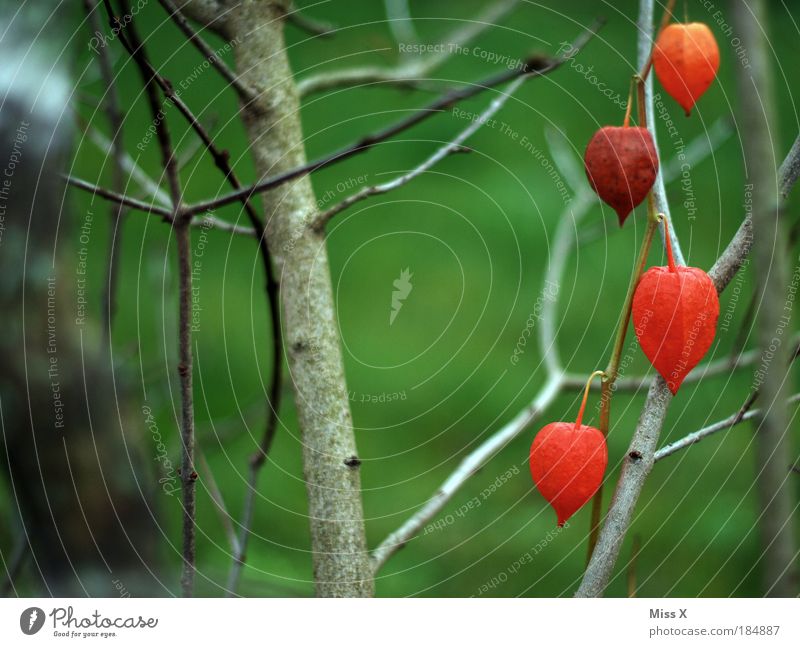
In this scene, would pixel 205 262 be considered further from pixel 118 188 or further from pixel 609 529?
pixel 609 529

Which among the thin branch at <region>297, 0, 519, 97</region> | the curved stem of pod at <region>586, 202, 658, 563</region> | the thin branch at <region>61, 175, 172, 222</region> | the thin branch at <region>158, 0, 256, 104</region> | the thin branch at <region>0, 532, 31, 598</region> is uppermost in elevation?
the thin branch at <region>297, 0, 519, 97</region>

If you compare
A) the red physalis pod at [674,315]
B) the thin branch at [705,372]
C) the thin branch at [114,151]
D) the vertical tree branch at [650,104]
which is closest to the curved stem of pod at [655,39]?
the vertical tree branch at [650,104]

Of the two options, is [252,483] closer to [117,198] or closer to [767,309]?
[117,198]

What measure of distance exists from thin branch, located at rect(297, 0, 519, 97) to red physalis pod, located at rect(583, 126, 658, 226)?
19 centimetres

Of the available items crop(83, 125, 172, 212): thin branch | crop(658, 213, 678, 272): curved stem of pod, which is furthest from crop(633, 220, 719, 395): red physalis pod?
crop(83, 125, 172, 212): thin branch

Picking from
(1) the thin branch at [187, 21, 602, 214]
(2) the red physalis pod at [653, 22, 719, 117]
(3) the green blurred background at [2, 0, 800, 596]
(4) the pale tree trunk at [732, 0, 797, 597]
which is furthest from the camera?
(3) the green blurred background at [2, 0, 800, 596]

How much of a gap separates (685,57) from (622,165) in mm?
116

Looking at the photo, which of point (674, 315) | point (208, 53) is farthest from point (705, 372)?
point (208, 53)

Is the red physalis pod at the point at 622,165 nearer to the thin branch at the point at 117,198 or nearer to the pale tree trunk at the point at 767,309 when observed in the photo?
the pale tree trunk at the point at 767,309

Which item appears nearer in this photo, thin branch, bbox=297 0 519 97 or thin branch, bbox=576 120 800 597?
thin branch, bbox=576 120 800 597

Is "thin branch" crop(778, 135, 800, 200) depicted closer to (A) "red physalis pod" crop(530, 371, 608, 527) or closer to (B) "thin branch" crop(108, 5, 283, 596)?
(A) "red physalis pod" crop(530, 371, 608, 527)

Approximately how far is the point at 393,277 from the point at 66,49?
1.04 ft

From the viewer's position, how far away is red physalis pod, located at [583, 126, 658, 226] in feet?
1.47
